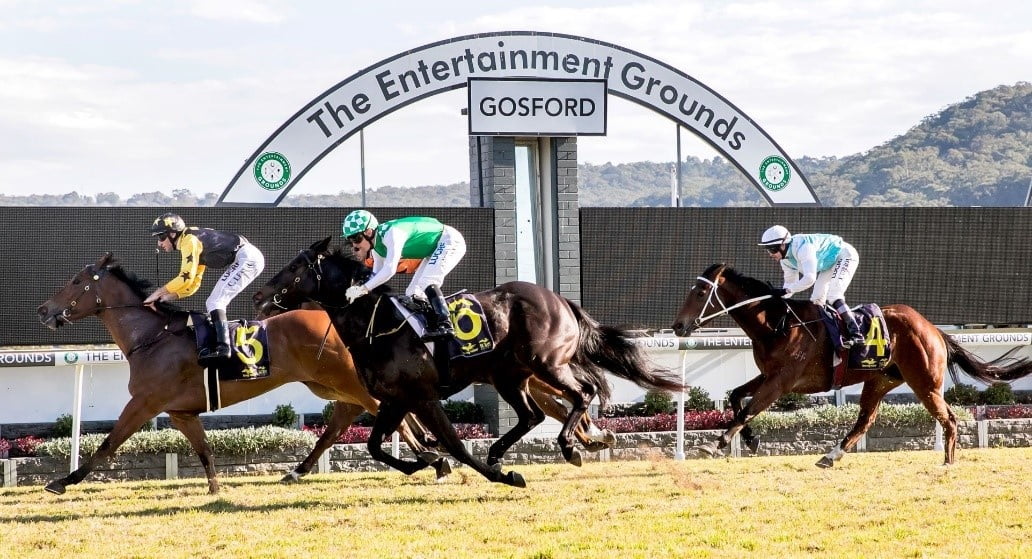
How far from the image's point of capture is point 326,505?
6.32 meters

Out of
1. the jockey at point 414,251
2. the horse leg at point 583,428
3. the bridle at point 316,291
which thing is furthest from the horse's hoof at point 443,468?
the bridle at point 316,291

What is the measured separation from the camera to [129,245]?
9367 mm

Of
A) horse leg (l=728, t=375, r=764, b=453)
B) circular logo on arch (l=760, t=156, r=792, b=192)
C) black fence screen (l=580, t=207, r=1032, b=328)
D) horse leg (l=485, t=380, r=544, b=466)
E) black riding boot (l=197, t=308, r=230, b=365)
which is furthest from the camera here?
circular logo on arch (l=760, t=156, r=792, b=192)

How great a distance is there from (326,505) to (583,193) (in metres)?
51.5

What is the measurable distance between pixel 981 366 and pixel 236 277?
5.31 metres

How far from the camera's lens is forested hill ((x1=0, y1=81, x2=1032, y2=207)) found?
4447cm

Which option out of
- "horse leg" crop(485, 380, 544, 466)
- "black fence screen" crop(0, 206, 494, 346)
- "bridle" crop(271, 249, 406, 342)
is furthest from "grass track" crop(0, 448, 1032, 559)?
"black fence screen" crop(0, 206, 494, 346)

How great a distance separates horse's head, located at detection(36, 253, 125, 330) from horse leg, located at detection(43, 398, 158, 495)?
716 millimetres

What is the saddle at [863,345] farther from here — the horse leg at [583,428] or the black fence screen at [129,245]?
the black fence screen at [129,245]

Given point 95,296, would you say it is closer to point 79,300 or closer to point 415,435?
point 79,300

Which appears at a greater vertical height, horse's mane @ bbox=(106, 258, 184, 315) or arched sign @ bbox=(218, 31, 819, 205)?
arched sign @ bbox=(218, 31, 819, 205)

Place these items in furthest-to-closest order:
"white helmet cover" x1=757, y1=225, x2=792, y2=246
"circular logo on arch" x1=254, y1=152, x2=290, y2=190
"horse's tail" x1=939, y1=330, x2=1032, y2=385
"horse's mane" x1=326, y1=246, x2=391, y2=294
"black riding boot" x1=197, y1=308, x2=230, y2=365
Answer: "circular logo on arch" x1=254, y1=152, x2=290, y2=190 → "horse's tail" x1=939, y1=330, x2=1032, y2=385 → "white helmet cover" x1=757, y1=225, x2=792, y2=246 → "black riding boot" x1=197, y1=308, x2=230, y2=365 → "horse's mane" x1=326, y1=246, x2=391, y2=294

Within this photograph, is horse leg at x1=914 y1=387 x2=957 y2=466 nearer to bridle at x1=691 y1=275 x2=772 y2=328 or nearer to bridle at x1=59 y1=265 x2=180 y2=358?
bridle at x1=691 y1=275 x2=772 y2=328

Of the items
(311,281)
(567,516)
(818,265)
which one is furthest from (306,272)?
(818,265)
